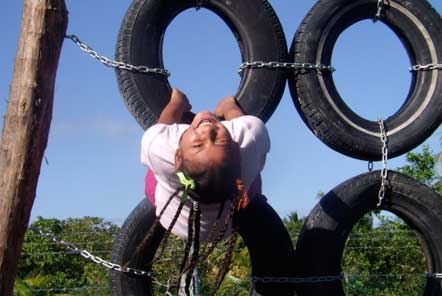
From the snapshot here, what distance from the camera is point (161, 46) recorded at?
3924 mm

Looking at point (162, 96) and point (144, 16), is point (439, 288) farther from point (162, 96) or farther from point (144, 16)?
point (144, 16)

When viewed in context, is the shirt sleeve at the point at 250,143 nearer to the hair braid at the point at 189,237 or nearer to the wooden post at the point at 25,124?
the hair braid at the point at 189,237

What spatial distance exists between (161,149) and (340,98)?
1385 mm

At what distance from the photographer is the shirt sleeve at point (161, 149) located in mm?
2971

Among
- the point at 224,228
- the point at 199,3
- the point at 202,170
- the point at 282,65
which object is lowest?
the point at 224,228

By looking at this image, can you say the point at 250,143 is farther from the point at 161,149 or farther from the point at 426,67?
the point at 426,67

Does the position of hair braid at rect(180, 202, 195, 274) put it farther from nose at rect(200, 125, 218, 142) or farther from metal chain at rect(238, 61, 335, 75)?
Result: metal chain at rect(238, 61, 335, 75)

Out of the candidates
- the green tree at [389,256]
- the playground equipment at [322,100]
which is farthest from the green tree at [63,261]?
the playground equipment at [322,100]

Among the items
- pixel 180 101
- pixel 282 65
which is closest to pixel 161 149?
pixel 180 101

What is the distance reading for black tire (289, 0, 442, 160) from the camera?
3977 mm

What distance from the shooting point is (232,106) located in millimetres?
3479

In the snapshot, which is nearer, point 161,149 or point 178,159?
point 178,159

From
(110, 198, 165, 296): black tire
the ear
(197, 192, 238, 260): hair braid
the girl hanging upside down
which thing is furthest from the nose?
(110, 198, 165, 296): black tire

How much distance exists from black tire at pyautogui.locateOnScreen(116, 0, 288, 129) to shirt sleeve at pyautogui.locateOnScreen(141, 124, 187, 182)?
0.66m
